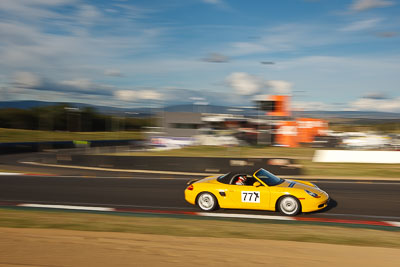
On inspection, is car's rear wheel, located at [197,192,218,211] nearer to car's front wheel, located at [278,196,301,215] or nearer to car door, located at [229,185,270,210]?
car door, located at [229,185,270,210]

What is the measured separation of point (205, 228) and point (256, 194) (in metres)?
2.01

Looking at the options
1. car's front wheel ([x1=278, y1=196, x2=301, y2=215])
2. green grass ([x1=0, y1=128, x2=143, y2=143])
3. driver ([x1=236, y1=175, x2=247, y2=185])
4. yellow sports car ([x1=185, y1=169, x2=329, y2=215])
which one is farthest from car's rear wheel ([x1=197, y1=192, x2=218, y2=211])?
green grass ([x1=0, y1=128, x2=143, y2=143])

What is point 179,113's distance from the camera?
106 ft

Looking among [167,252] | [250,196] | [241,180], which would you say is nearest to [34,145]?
[241,180]

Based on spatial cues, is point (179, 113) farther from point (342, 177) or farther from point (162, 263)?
point (162, 263)

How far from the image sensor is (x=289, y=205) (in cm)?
841

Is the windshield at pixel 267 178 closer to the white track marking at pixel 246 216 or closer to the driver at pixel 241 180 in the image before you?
the driver at pixel 241 180

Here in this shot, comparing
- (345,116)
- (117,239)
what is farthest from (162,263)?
(345,116)

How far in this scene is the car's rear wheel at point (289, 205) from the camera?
8.33 m

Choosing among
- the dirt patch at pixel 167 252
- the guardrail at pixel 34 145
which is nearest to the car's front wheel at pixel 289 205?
the dirt patch at pixel 167 252

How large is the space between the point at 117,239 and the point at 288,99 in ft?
87.2

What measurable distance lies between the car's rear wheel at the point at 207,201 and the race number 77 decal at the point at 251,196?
2.31 ft

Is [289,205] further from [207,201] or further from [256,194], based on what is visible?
[207,201]

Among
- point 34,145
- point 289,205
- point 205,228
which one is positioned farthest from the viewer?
point 34,145
